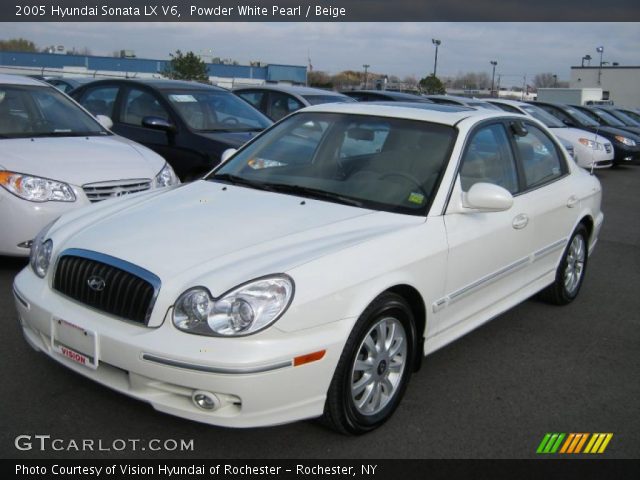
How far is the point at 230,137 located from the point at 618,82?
56.6m

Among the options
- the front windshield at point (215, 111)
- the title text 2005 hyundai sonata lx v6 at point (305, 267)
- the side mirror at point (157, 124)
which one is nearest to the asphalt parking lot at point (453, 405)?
the title text 2005 hyundai sonata lx v6 at point (305, 267)

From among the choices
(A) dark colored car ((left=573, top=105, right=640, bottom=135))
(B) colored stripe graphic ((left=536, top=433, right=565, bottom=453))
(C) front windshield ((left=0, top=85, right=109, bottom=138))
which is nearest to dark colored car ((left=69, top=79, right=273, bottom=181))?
(C) front windshield ((left=0, top=85, right=109, bottom=138))

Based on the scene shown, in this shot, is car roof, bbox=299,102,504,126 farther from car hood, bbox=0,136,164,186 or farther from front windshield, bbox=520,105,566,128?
front windshield, bbox=520,105,566,128

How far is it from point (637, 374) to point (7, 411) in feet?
11.9

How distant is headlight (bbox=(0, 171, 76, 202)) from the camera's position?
5.16m

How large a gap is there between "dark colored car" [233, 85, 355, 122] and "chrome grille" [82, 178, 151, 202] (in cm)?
530

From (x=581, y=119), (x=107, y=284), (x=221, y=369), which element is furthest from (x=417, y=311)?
(x=581, y=119)

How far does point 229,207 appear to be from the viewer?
366 centimetres

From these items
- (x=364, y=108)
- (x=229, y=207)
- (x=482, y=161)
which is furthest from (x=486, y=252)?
(x=229, y=207)

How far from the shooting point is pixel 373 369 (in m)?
3.25

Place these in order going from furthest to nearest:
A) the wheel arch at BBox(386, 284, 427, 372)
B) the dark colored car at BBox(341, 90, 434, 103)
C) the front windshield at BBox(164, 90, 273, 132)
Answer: the dark colored car at BBox(341, 90, 434, 103) → the front windshield at BBox(164, 90, 273, 132) → the wheel arch at BBox(386, 284, 427, 372)

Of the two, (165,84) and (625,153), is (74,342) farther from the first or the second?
(625,153)

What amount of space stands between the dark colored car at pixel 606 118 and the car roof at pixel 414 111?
1495 centimetres
